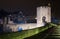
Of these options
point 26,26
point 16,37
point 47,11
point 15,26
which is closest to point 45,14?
point 47,11

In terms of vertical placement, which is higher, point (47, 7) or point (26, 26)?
point (47, 7)

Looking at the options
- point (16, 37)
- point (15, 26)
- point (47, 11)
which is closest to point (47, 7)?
point (47, 11)

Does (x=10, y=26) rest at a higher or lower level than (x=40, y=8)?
lower

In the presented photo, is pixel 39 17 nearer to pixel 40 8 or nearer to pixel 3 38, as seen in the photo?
pixel 40 8

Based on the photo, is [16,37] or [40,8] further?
[40,8]

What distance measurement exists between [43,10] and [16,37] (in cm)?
2820

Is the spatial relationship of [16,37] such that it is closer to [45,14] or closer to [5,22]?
[45,14]

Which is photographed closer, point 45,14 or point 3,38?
point 3,38

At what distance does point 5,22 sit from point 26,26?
4486mm

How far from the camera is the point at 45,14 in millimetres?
33656

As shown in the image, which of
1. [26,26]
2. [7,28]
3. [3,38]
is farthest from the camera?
[7,28]

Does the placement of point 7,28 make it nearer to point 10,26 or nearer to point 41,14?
point 10,26

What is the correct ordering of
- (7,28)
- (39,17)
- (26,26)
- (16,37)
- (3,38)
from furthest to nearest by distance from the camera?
(7,28) → (26,26) → (39,17) → (16,37) → (3,38)

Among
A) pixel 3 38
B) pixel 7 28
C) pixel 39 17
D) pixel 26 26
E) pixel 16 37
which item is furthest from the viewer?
pixel 7 28
